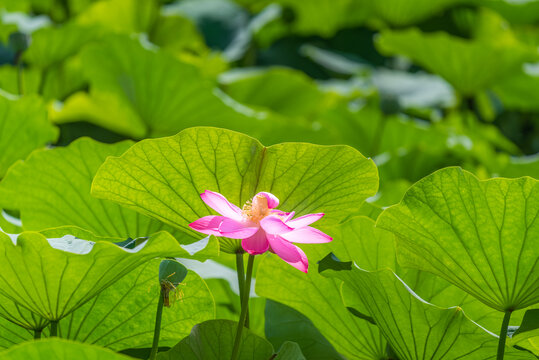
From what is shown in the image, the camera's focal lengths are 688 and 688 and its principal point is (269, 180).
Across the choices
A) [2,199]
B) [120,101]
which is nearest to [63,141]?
[120,101]

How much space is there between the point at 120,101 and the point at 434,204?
2.21ft

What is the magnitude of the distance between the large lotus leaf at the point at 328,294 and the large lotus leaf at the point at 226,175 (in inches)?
1.8

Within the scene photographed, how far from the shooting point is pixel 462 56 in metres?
1.32

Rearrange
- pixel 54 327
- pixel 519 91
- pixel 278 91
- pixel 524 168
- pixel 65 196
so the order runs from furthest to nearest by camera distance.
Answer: pixel 519 91 → pixel 278 91 → pixel 524 168 → pixel 65 196 → pixel 54 327

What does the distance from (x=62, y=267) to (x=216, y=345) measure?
11 centimetres

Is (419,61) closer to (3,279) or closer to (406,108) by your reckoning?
(406,108)

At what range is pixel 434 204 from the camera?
44 centimetres

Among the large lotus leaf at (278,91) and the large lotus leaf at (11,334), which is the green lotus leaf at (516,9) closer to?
the large lotus leaf at (278,91)

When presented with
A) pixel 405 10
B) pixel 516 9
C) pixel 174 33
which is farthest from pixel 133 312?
pixel 516 9

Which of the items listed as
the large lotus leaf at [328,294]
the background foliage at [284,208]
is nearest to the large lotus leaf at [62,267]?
the background foliage at [284,208]

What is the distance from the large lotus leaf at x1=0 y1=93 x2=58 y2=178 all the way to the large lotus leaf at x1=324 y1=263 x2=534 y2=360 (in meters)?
0.40

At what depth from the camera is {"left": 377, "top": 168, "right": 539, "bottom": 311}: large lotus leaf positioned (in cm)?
43

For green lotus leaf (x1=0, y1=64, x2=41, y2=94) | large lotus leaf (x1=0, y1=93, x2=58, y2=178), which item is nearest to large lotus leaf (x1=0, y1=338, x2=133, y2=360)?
large lotus leaf (x1=0, y1=93, x2=58, y2=178)

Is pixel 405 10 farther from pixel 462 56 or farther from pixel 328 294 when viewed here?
pixel 328 294
